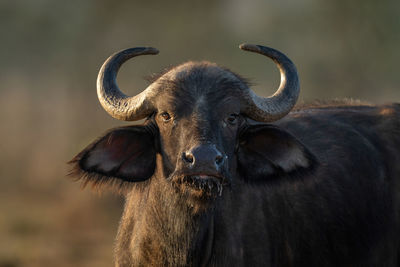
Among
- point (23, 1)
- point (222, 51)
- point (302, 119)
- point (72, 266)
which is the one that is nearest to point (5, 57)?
point (23, 1)

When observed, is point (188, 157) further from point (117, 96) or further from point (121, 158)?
point (117, 96)

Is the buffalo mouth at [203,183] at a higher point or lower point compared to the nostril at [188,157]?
lower

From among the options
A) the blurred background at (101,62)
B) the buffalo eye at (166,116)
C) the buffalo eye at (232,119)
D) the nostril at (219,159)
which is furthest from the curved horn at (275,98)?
the blurred background at (101,62)

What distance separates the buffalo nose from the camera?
14.4 ft

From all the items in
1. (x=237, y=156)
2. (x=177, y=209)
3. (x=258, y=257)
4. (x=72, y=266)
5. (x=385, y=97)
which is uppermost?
(x=385, y=97)

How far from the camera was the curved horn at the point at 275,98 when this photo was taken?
17.0 ft

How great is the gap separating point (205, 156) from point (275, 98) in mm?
1157

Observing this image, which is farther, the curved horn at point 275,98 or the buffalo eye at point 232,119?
the curved horn at point 275,98

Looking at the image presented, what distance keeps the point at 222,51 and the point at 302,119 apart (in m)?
13.5

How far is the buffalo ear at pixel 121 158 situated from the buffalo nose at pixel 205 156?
2.52 feet

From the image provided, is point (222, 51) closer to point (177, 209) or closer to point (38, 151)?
point (38, 151)

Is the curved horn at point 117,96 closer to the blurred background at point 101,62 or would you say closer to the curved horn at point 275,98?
the curved horn at point 275,98

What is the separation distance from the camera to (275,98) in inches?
208

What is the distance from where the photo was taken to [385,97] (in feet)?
58.2
